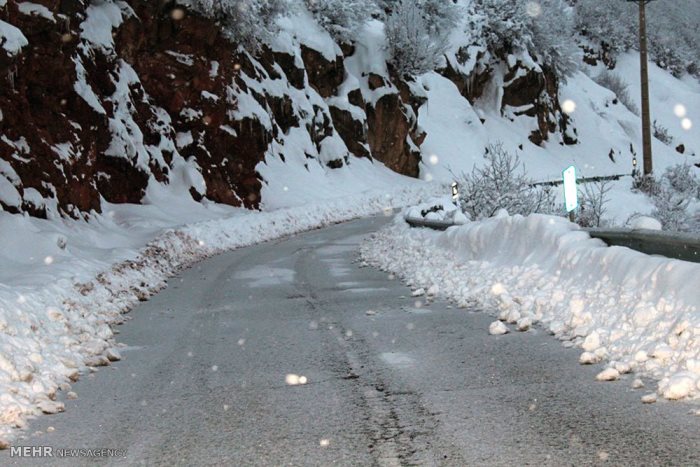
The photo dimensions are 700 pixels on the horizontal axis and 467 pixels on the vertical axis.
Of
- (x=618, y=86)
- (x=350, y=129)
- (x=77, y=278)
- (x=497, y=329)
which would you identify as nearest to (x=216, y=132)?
(x=350, y=129)

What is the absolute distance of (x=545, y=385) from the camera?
5633mm

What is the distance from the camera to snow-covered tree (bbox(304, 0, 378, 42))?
44.8 meters

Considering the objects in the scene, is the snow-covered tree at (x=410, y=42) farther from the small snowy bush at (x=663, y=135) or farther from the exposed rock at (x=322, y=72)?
the small snowy bush at (x=663, y=135)

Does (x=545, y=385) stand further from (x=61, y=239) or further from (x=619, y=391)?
(x=61, y=239)

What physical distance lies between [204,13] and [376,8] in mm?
23886

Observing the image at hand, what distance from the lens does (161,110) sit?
2698cm

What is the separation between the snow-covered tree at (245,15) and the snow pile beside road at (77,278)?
8507mm

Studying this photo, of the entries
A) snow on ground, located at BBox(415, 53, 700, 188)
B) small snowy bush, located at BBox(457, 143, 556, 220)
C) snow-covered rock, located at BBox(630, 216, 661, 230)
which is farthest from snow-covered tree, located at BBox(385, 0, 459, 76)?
snow-covered rock, located at BBox(630, 216, 661, 230)

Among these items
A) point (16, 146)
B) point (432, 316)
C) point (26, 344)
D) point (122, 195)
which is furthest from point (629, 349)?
point (122, 195)

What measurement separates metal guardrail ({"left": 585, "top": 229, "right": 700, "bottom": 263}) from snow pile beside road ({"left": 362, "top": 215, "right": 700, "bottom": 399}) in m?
0.18

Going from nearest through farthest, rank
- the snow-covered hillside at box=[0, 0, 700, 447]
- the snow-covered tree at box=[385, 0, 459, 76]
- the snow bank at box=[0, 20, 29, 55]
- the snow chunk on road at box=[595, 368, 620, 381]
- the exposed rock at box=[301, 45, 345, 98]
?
the snow chunk on road at box=[595, 368, 620, 381] → the snow-covered hillside at box=[0, 0, 700, 447] → the snow bank at box=[0, 20, 29, 55] → the exposed rock at box=[301, 45, 345, 98] → the snow-covered tree at box=[385, 0, 459, 76]

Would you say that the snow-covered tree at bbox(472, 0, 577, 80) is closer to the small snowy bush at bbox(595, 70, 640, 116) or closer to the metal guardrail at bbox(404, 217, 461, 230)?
the small snowy bush at bbox(595, 70, 640, 116)

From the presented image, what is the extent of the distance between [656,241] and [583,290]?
0.96 metres

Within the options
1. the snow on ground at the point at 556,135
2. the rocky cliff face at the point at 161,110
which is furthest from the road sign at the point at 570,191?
the snow on ground at the point at 556,135
